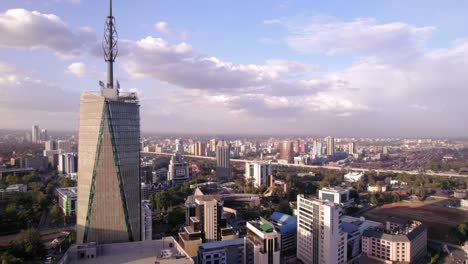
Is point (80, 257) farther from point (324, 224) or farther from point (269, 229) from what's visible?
point (324, 224)

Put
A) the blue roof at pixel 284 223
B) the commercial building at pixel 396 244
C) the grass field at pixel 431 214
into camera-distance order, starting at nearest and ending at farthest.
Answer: the commercial building at pixel 396 244, the blue roof at pixel 284 223, the grass field at pixel 431 214

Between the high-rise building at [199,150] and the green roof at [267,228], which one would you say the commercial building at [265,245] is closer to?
the green roof at [267,228]

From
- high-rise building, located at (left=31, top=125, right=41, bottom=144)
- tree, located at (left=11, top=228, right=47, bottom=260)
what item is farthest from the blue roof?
A: high-rise building, located at (left=31, top=125, right=41, bottom=144)

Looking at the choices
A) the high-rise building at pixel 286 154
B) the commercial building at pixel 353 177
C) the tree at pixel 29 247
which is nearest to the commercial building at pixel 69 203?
the tree at pixel 29 247

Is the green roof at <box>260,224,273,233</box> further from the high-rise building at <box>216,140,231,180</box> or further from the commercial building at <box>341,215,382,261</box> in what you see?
the high-rise building at <box>216,140,231,180</box>

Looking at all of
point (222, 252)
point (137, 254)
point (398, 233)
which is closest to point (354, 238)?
point (398, 233)

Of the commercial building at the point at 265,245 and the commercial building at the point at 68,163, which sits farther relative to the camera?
the commercial building at the point at 68,163

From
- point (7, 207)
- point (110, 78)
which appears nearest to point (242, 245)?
point (110, 78)
